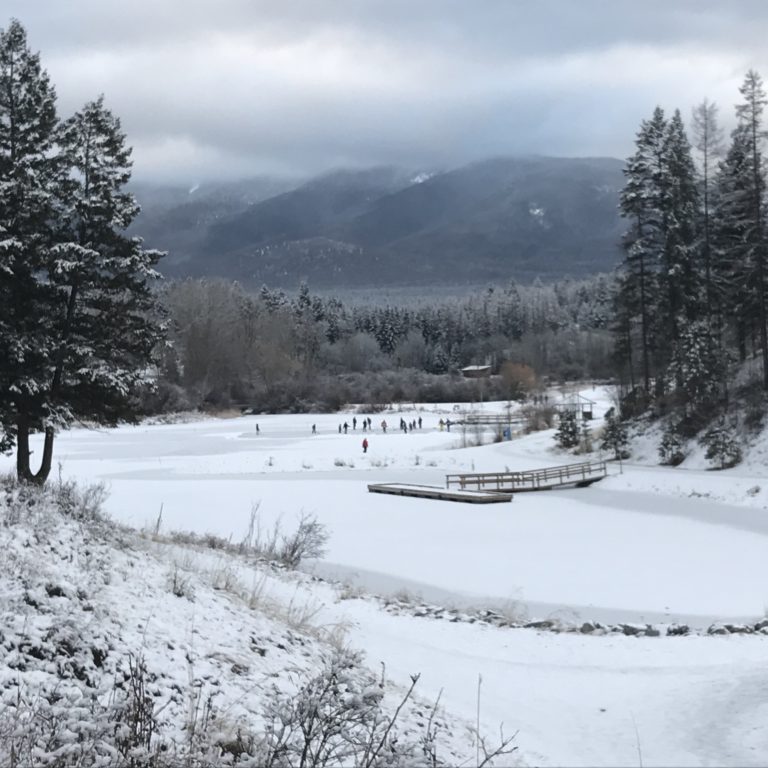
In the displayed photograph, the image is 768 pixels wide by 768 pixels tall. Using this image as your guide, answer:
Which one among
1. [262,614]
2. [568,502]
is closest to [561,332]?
[568,502]

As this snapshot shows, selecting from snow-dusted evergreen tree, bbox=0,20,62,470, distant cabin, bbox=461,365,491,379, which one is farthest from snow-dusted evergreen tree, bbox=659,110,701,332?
distant cabin, bbox=461,365,491,379

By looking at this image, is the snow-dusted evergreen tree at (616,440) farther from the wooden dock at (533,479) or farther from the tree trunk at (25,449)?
the tree trunk at (25,449)

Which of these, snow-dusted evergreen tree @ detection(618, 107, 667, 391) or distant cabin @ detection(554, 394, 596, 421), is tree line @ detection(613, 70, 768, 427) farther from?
distant cabin @ detection(554, 394, 596, 421)

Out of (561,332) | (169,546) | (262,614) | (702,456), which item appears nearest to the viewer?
(262,614)

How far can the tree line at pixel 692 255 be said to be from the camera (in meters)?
37.4

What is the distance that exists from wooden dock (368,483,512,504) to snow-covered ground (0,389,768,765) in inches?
27.5

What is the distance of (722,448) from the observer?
112 ft

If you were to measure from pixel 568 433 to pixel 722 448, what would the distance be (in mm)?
12821

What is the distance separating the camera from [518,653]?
918 cm

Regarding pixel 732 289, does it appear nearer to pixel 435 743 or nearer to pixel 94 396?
pixel 94 396

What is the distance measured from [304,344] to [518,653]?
13341 cm

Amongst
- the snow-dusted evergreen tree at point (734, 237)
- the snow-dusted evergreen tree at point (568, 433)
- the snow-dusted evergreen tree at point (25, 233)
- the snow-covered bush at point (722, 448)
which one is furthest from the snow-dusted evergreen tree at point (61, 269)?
the snow-dusted evergreen tree at point (568, 433)

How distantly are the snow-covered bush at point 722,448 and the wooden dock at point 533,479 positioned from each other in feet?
16.3

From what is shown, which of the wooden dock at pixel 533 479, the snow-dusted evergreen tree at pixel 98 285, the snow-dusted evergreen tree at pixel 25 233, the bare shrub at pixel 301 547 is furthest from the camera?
the wooden dock at pixel 533 479
